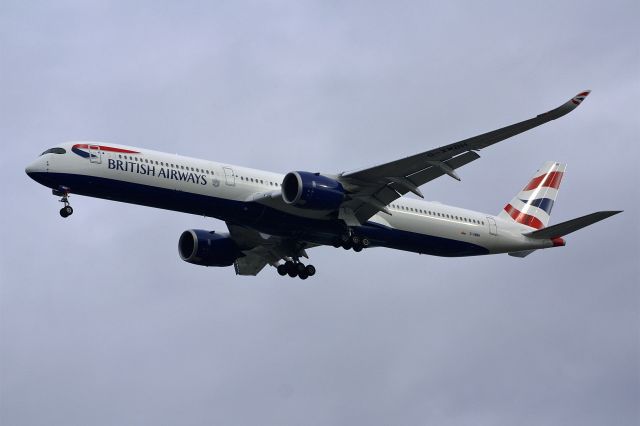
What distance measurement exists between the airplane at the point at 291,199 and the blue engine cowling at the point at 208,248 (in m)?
0.05

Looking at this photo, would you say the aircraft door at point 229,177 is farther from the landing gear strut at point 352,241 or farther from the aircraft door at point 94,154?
the landing gear strut at point 352,241

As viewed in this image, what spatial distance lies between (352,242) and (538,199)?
14828 millimetres

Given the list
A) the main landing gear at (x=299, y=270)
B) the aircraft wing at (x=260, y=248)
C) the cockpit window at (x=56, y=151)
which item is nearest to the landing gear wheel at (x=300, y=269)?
the main landing gear at (x=299, y=270)

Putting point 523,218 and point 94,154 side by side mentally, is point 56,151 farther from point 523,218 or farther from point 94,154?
point 523,218

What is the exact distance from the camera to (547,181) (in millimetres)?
63719

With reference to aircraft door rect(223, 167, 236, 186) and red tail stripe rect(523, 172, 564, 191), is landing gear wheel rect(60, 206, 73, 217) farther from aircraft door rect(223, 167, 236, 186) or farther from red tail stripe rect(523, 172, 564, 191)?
red tail stripe rect(523, 172, 564, 191)

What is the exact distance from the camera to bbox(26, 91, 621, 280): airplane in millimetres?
48312

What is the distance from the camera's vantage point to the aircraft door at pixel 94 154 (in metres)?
48.4

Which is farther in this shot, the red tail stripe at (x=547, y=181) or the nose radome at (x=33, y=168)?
the red tail stripe at (x=547, y=181)

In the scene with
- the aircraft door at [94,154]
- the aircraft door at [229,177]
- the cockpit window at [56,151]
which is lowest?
the aircraft door at [229,177]

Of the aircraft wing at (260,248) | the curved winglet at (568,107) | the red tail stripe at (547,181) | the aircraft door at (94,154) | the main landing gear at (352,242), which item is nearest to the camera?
the curved winglet at (568,107)

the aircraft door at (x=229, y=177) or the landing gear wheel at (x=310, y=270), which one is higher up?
the aircraft door at (x=229, y=177)

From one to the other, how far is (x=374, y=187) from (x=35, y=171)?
14.3 metres

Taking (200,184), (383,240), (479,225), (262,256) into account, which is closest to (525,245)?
(479,225)
